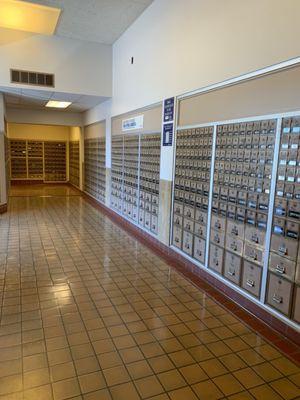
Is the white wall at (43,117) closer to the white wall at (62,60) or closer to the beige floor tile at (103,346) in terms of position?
the white wall at (62,60)

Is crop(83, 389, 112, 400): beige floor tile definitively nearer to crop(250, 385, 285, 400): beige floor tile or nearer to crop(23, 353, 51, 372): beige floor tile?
crop(23, 353, 51, 372): beige floor tile

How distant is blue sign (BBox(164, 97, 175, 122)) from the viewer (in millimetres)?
4120

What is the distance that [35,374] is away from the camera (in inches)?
77.0

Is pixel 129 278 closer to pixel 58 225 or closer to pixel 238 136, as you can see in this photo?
pixel 238 136

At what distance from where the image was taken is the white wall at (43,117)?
880 cm

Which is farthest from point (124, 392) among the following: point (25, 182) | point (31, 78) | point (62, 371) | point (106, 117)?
point (25, 182)

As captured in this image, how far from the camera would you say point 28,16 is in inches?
203

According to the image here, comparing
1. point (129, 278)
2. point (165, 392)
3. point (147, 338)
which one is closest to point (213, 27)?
point (129, 278)

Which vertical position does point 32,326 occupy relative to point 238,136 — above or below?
below

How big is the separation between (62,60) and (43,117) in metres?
3.57

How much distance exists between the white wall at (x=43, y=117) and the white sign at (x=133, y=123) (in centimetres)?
415

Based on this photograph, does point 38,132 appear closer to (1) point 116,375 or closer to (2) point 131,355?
(2) point 131,355

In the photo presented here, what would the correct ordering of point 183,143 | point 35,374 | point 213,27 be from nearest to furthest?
1. point 35,374
2. point 213,27
3. point 183,143

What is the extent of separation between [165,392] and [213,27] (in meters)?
3.44
